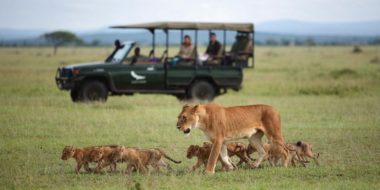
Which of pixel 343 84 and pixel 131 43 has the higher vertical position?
pixel 131 43

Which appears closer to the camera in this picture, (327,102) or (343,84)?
(327,102)

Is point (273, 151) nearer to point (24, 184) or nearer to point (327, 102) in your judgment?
point (24, 184)

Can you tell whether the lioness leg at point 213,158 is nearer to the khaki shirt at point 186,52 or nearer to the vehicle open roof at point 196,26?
the vehicle open roof at point 196,26

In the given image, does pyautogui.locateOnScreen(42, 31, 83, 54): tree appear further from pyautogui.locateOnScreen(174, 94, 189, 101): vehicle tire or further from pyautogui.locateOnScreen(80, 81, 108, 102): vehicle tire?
pyautogui.locateOnScreen(80, 81, 108, 102): vehicle tire

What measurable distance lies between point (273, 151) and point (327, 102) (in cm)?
1228

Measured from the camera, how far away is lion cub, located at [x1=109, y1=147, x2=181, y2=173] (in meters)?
11.3

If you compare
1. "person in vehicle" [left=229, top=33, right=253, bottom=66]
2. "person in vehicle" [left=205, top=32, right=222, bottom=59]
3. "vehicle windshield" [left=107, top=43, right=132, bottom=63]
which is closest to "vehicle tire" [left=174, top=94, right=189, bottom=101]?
"person in vehicle" [left=205, top=32, right=222, bottom=59]

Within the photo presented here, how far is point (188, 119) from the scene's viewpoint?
11578 mm

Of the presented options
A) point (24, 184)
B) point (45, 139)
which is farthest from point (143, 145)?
point (24, 184)

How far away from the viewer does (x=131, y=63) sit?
22.7 meters

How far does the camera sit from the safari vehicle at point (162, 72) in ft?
73.9

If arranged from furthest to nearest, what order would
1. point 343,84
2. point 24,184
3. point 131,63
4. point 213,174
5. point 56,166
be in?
point 343,84
point 131,63
point 56,166
point 213,174
point 24,184

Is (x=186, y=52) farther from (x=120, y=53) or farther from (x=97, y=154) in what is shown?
(x=97, y=154)

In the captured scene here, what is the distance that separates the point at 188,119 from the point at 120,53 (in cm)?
1177
